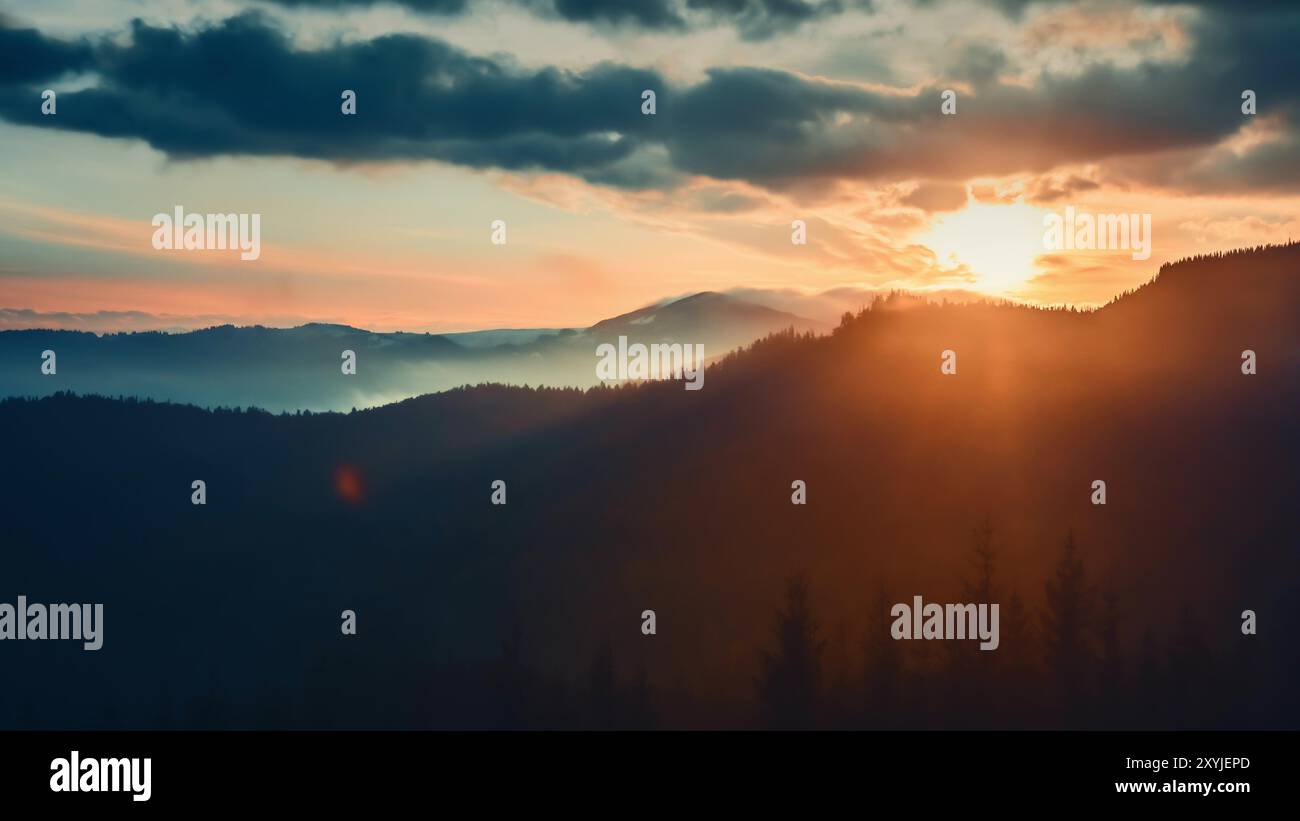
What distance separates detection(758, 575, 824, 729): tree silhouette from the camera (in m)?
108

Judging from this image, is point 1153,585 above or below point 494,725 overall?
above

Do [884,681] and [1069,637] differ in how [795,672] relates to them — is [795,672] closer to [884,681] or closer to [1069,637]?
[884,681]

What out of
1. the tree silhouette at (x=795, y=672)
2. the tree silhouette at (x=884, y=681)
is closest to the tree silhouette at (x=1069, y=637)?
the tree silhouette at (x=884, y=681)

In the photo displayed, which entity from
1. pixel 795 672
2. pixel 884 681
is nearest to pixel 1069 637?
pixel 884 681

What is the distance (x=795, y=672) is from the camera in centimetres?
10850

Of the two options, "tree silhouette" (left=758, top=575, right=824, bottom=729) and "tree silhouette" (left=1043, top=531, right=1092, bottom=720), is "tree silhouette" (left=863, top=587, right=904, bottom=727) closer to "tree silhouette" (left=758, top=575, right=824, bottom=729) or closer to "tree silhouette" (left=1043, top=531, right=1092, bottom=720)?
"tree silhouette" (left=758, top=575, right=824, bottom=729)

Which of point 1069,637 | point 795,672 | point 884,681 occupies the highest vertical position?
point 1069,637

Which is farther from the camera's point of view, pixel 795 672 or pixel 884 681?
pixel 884 681
